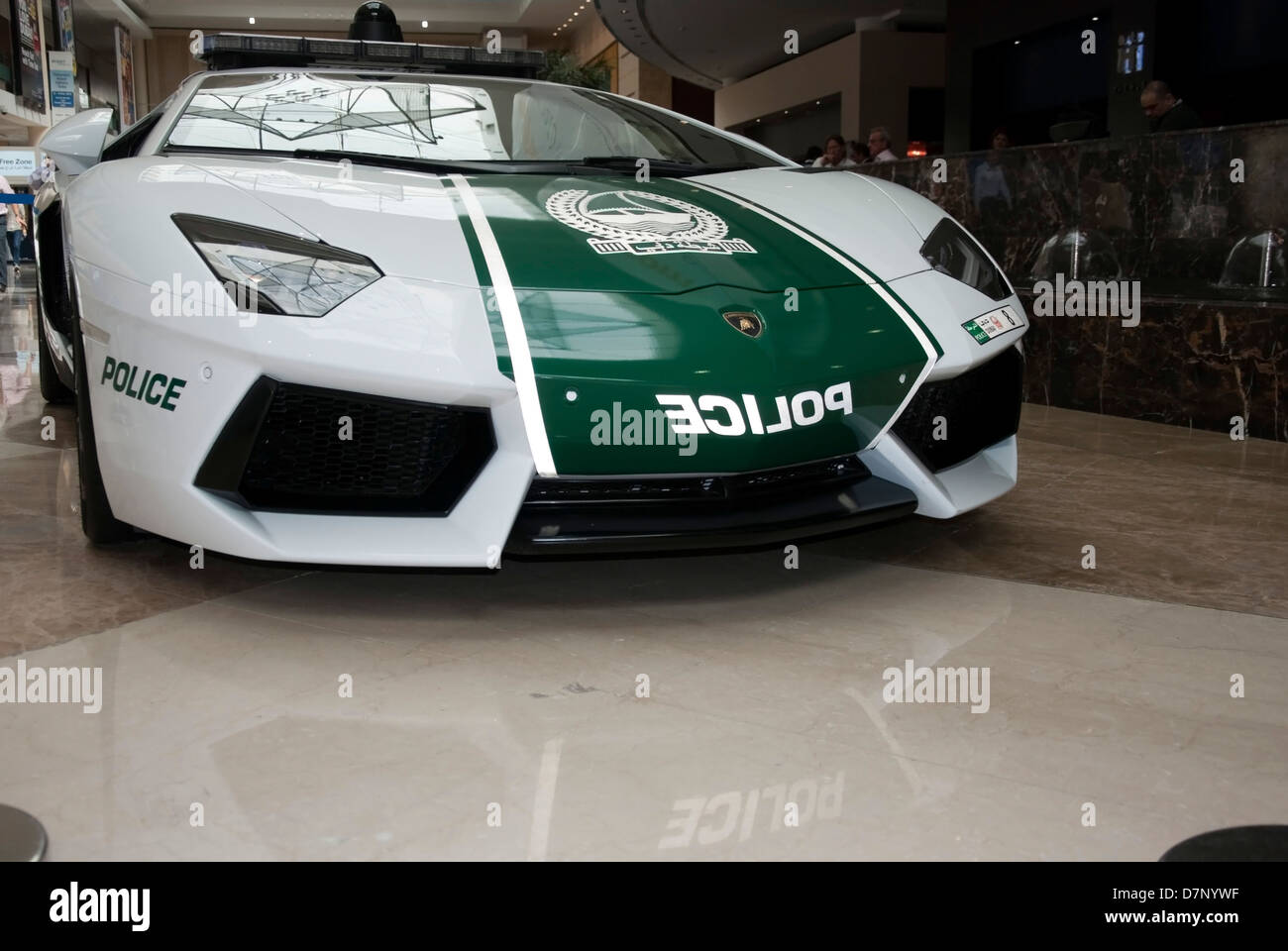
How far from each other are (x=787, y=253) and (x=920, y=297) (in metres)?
0.27

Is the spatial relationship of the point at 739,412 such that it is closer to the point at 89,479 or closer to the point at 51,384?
the point at 89,479

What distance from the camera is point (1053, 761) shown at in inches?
61.2

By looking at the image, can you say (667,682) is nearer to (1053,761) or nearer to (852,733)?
(852,733)

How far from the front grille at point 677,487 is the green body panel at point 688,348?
0.16 ft

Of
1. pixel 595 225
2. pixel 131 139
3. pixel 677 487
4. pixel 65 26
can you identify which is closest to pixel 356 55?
pixel 131 139

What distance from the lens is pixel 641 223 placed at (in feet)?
7.35

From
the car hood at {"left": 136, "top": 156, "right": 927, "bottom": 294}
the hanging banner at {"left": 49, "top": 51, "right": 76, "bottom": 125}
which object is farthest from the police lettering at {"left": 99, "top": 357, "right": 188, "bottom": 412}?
the hanging banner at {"left": 49, "top": 51, "right": 76, "bottom": 125}

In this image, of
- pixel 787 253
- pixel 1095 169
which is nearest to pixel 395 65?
pixel 787 253

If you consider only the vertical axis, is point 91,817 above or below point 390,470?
below

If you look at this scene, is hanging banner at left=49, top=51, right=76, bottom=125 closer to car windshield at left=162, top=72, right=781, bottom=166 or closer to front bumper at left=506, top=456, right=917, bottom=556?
car windshield at left=162, top=72, right=781, bottom=166

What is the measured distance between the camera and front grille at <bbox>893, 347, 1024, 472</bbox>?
87.3 inches

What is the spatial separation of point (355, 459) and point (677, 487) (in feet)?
1.79
